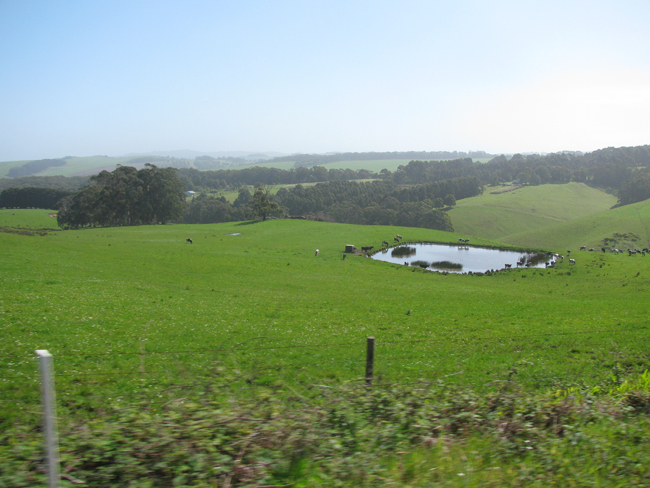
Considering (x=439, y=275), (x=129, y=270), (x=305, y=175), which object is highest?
(x=305, y=175)

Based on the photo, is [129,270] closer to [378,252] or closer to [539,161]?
[378,252]

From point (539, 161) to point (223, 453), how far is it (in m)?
212

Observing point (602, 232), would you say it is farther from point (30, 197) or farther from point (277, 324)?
point (30, 197)

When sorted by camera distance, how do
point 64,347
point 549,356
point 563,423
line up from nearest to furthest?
point 563,423 → point 64,347 → point 549,356

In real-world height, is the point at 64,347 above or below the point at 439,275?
above

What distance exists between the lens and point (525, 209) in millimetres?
121438

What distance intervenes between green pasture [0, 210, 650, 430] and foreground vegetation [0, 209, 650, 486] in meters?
0.12

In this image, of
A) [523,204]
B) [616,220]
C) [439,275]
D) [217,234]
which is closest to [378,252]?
[439,275]

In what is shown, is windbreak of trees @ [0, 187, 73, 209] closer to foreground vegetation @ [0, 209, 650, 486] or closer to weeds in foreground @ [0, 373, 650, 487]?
foreground vegetation @ [0, 209, 650, 486]

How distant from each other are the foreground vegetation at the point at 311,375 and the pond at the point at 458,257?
11722 millimetres

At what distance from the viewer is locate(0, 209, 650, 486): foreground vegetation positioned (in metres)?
5.07

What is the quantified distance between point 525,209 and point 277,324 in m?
124

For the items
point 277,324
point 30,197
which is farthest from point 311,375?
point 30,197

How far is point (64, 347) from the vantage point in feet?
39.4
